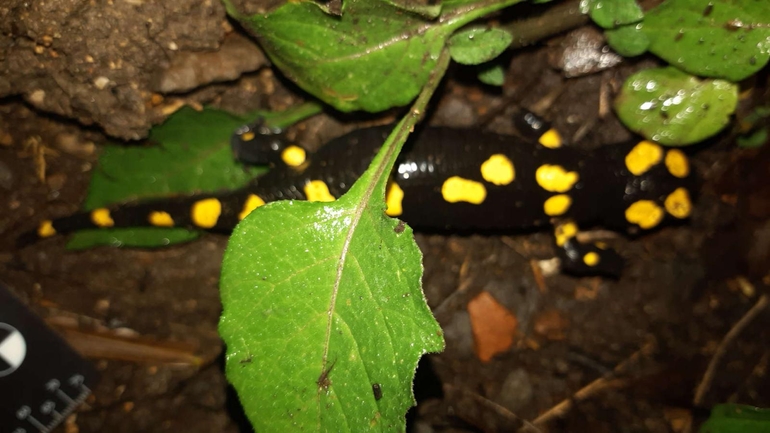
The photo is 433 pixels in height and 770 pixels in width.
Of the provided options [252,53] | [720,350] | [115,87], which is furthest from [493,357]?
Result: [115,87]

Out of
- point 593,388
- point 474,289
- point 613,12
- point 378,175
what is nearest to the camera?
point 378,175

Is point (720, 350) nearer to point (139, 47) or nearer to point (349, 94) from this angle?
point (349, 94)

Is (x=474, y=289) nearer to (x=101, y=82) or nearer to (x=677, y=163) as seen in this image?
(x=677, y=163)

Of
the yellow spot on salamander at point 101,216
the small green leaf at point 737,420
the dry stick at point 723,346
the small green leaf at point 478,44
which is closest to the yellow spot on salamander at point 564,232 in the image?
the dry stick at point 723,346

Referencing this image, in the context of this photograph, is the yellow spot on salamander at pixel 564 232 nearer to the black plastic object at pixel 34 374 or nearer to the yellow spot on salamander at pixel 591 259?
the yellow spot on salamander at pixel 591 259

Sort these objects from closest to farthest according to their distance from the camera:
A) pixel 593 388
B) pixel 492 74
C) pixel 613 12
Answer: pixel 613 12 → pixel 492 74 → pixel 593 388

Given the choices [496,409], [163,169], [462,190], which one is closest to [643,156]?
[462,190]
